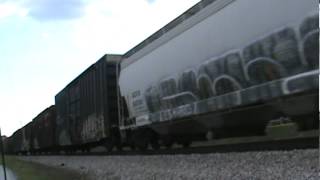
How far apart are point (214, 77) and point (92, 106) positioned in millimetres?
11709

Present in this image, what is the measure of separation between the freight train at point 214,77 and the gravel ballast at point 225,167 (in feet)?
3.71

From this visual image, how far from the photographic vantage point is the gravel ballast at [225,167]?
337 inches

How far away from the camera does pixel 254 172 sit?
9086 millimetres

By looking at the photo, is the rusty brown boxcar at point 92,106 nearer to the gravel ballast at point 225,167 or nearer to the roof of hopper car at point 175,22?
the roof of hopper car at point 175,22

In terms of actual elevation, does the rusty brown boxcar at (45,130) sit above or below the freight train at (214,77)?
above

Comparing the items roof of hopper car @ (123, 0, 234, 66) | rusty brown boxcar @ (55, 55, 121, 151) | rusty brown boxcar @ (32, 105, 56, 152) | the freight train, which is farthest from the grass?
rusty brown boxcar @ (32, 105, 56, 152)

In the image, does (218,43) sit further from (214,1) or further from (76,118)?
(76,118)

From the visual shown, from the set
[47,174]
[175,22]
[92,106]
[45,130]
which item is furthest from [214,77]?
[45,130]

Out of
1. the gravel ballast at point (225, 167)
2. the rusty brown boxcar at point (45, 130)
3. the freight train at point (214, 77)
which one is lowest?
the gravel ballast at point (225, 167)

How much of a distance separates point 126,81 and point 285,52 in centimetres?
991

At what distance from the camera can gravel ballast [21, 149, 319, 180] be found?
28.1 ft

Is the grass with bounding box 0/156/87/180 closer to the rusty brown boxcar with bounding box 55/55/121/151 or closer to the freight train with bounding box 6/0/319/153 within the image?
the rusty brown boxcar with bounding box 55/55/121/151

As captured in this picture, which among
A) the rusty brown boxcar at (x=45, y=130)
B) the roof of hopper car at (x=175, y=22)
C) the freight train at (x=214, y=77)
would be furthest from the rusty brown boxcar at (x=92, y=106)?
the rusty brown boxcar at (x=45, y=130)

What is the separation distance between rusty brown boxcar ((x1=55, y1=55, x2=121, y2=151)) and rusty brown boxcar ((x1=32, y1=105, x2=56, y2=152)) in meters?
5.54
